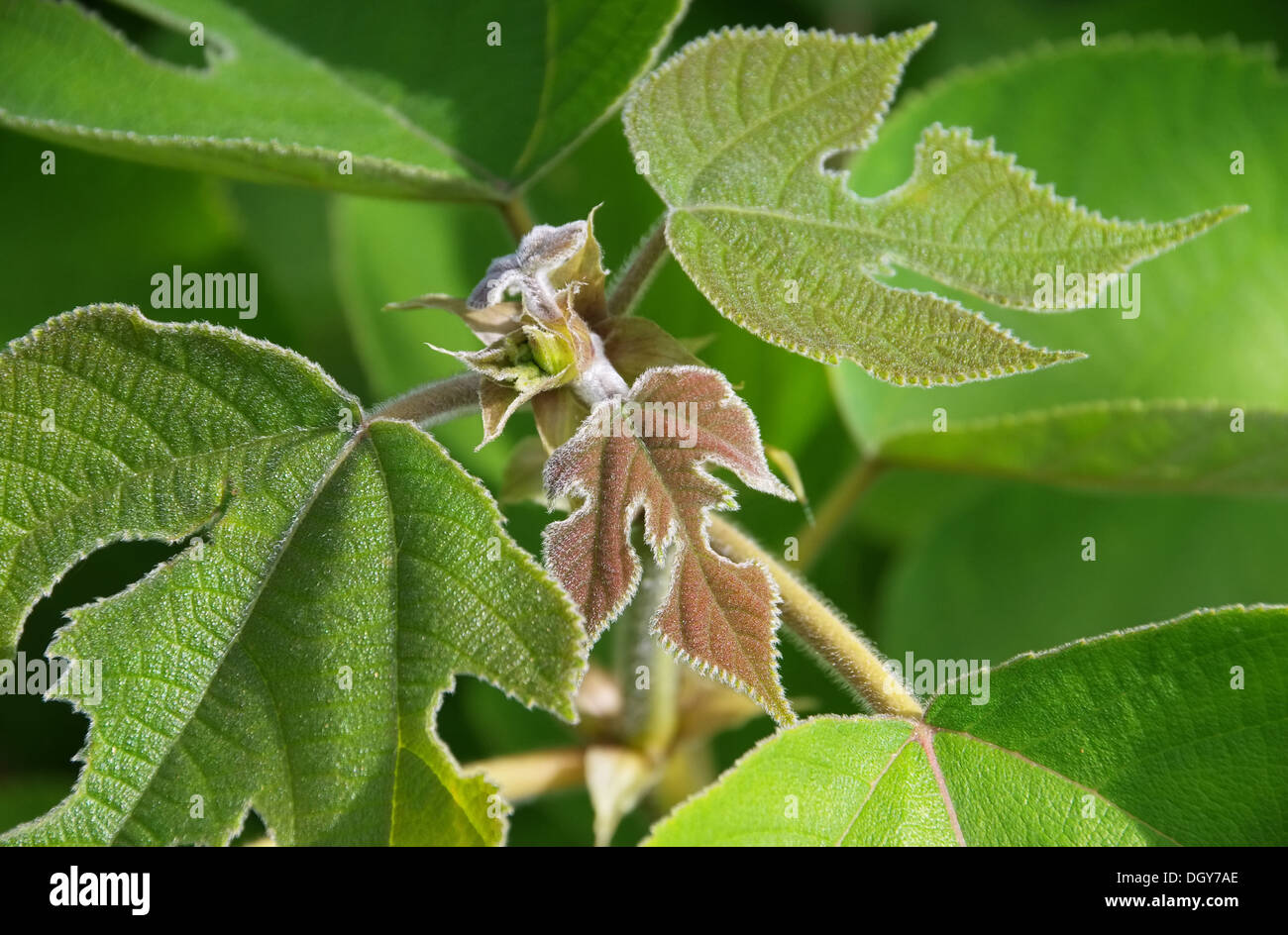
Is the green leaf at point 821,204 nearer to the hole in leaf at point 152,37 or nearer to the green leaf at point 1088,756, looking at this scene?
the green leaf at point 1088,756

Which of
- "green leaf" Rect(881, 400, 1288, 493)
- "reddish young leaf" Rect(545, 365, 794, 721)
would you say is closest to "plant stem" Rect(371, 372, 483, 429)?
"reddish young leaf" Rect(545, 365, 794, 721)

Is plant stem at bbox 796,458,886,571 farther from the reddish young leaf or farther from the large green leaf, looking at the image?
the reddish young leaf

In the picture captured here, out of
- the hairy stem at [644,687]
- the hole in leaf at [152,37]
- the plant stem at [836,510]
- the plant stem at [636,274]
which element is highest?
the hole in leaf at [152,37]

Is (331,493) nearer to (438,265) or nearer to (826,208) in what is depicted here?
(826,208)

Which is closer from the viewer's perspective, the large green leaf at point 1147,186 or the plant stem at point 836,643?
the plant stem at point 836,643

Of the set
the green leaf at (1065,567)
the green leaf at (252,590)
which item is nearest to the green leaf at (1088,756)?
the green leaf at (252,590)

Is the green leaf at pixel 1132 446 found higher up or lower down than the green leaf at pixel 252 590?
higher up
